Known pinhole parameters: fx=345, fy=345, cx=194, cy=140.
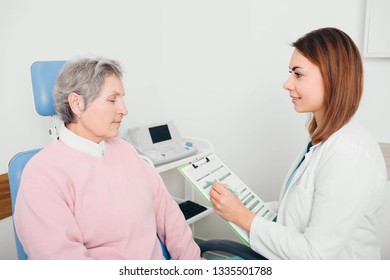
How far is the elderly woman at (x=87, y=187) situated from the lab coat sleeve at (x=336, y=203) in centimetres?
52

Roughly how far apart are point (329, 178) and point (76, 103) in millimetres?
803

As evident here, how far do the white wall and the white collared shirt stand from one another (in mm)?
632

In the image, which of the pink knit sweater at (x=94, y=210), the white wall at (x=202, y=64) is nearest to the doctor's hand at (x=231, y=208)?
the pink knit sweater at (x=94, y=210)

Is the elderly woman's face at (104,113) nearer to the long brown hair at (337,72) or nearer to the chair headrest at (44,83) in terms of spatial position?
the chair headrest at (44,83)

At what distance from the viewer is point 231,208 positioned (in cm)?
120

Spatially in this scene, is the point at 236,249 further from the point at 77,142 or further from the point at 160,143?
the point at 160,143

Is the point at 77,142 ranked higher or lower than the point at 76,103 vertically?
lower

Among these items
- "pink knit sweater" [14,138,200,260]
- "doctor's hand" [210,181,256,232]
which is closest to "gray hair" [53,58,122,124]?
"pink knit sweater" [14,138,200,260]

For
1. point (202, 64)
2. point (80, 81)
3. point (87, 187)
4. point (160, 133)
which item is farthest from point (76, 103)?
point (202, 64)

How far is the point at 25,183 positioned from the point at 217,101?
4.88 ft

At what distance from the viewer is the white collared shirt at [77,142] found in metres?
1.11
